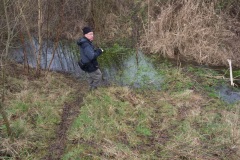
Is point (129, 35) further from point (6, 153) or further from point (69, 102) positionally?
point (6, 153)

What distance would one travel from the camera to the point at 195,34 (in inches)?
355

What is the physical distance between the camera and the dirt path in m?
4.43

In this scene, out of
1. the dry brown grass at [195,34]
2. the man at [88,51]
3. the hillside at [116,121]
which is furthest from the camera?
the dry brown grass at [195,34]

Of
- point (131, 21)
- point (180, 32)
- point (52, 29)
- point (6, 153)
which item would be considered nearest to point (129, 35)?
point (131, 21)

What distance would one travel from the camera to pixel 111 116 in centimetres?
533

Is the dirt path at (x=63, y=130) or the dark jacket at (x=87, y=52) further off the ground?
the dark jacket at (x=87, y=52)

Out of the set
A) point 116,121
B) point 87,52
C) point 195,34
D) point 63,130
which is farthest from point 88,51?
point 195,34

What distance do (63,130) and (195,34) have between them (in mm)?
6116

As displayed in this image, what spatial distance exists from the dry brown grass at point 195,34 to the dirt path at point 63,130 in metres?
4.44

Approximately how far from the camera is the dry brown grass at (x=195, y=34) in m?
8.83

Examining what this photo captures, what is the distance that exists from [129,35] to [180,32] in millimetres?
2629

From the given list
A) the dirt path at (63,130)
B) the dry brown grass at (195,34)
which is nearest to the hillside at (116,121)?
the dirt path at (63,130)

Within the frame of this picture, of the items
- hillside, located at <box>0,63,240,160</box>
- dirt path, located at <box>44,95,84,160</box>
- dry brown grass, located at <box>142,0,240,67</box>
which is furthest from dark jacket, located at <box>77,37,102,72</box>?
dry brown grass, located at <box>142,0,240,67</box>

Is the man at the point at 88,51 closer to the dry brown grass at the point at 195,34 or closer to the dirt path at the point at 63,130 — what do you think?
the dirt path at the point at 63,130
